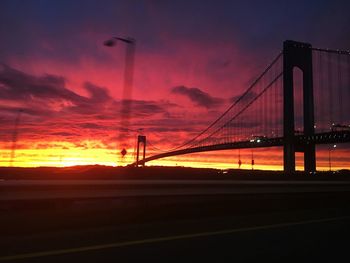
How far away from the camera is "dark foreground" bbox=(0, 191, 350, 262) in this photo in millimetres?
7164

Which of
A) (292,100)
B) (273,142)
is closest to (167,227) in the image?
(273,142)

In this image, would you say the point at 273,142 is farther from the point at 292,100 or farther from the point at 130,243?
the point at 130,243

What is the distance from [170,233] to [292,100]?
2569 inches

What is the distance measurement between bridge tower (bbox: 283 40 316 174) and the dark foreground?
5201 cm

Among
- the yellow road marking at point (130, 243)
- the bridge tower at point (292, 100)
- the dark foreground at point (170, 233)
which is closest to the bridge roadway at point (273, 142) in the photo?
the bridge tower at point (292, 100)

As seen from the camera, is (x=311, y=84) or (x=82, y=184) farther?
(x=311, y=84)

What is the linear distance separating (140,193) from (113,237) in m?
3.46

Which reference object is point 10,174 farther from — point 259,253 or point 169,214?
point 259,253

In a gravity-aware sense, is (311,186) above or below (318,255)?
above

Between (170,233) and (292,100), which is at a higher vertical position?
(292,100)

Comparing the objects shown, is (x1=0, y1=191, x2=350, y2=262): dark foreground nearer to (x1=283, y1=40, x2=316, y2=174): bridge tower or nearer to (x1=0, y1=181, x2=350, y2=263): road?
(x1=0, y1=181, x2=350, y2=263): road

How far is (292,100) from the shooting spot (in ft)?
235

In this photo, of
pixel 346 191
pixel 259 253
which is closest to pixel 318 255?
pixel 259 253

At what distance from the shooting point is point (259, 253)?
7570mm
